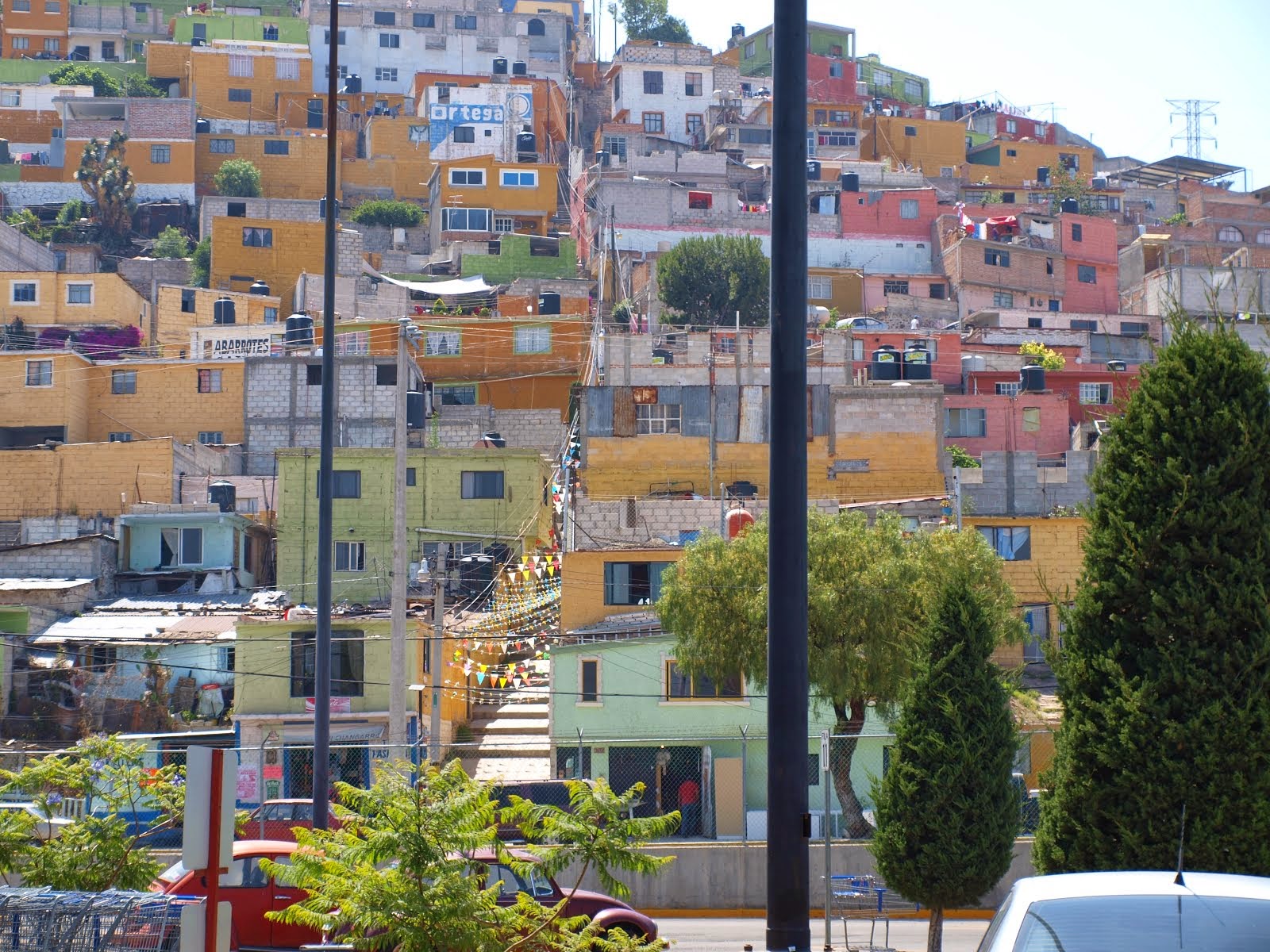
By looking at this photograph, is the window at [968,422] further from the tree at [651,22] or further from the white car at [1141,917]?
the tree at [651,22]

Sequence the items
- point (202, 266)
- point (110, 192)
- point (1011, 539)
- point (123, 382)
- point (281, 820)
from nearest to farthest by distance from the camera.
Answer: point (281, 820)
point (1011, 539)
point (123, 382)
point (202, 266)
point (110, 192)

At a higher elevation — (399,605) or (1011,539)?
(1011,539)

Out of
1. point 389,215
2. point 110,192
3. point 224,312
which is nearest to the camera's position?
point 224,312

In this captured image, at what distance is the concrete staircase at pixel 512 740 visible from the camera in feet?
118

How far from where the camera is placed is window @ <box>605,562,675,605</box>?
43.0 m

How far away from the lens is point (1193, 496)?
36.2ft

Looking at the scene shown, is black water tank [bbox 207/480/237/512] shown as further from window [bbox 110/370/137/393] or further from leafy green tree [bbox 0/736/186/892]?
leafy green tree [bbox 0/736/186/892]

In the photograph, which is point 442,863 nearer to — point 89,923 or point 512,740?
point 89,923

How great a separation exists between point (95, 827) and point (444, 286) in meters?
64.2

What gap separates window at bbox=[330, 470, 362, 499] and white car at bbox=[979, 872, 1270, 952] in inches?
1876

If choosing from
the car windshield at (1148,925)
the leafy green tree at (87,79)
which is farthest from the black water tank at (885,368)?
the leafy green tree at (87,79)

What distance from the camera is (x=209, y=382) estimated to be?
65.8m

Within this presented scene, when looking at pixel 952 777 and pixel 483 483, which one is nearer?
pixel 952 777

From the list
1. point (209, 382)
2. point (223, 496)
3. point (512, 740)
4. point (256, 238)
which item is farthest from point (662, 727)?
point (256, 238)
